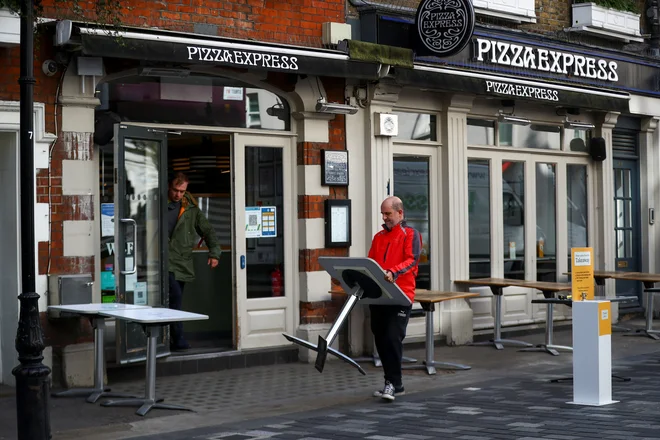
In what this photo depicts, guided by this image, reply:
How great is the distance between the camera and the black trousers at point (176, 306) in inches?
467

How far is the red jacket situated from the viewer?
9820 mm

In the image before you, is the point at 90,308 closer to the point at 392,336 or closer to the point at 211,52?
the point at 392,336

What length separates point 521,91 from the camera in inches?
554

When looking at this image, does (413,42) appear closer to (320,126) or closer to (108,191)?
(320,126)

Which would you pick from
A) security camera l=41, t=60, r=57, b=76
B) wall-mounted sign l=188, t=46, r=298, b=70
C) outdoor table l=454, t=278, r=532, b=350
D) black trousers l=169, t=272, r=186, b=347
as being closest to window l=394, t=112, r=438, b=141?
outdoor table l=454, t=278, r=532, b=350

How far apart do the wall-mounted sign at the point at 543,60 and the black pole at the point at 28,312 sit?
295 inches

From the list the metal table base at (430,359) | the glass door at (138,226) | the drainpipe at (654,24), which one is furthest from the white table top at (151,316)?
the drainpipe at (654,24)

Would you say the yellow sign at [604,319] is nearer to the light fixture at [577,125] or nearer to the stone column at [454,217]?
the stone column at [454,217]

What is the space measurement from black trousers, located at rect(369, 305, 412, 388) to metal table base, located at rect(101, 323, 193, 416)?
1788 mm

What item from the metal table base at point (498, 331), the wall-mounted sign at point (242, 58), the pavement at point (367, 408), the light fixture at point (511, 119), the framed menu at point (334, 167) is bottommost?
the pavement at point (367, 408)

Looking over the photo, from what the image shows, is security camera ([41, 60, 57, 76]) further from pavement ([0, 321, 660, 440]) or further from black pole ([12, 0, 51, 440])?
pavement ([0, 321, 660, 440])

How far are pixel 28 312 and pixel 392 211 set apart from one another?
11.4 ft

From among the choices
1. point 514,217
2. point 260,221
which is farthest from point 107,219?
point 514,217

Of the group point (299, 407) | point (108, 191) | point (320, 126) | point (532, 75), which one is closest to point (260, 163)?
point (320, 126)
